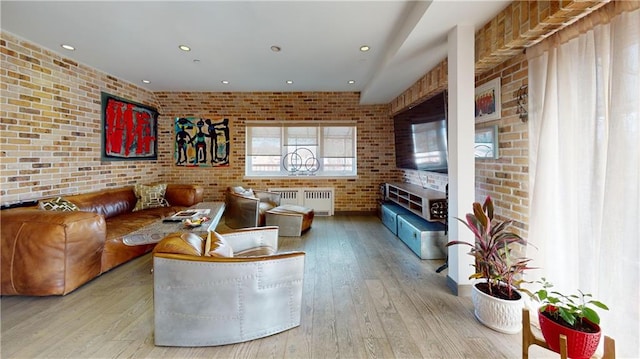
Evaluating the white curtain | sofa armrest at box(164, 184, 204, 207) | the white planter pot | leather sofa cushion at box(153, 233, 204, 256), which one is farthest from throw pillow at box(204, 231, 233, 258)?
sofa armrest at box(164, 184, 204, 207)

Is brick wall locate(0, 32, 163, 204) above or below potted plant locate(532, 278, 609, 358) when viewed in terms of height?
above

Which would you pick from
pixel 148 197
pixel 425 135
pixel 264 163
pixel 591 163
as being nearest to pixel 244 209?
pixel 148 197

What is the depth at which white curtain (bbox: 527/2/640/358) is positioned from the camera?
145 cm

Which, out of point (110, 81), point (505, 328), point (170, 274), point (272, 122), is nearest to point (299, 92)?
point (272, 122)

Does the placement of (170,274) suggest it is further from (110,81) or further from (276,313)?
(110,81)

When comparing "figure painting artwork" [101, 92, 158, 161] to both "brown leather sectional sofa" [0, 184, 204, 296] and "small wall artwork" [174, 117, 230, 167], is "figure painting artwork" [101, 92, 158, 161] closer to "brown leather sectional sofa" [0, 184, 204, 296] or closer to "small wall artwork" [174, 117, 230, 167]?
"small wall artwork" [174, 117, 230, 167]

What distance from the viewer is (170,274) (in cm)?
168

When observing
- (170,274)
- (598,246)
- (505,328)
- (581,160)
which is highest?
(581,160)

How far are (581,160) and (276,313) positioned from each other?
91.5 inches

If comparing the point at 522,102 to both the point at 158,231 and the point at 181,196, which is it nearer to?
the point at 158,231

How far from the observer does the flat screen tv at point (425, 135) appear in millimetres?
3348

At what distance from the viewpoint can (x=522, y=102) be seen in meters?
2.37

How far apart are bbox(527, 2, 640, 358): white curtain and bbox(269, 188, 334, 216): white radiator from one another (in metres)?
3.87

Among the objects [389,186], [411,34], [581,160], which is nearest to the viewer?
[581,160]
